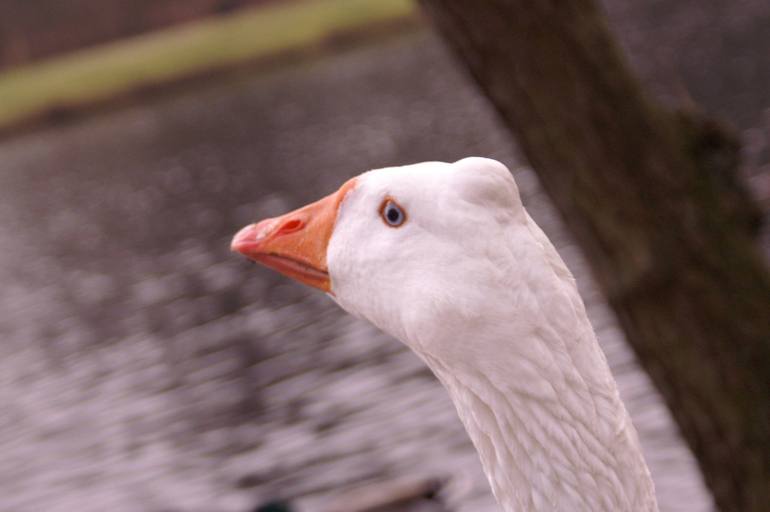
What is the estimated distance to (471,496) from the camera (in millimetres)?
11656

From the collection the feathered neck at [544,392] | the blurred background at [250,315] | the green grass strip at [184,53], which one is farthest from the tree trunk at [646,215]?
the green grass strip at [184,53]

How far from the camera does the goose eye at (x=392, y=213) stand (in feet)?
9.14

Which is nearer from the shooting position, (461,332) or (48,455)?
(461,332)

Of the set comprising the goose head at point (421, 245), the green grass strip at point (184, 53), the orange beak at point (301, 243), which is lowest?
the goose head at point (421, 245)

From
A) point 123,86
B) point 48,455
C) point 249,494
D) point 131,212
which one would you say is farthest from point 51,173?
point 249,494

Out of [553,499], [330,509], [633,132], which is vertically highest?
[633,132]

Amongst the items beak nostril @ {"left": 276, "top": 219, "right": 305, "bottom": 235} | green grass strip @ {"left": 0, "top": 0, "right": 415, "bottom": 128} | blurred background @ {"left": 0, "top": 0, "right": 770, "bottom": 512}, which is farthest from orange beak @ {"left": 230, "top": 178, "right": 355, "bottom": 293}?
green grass strip @ {"left": 0, "top": 0, "right": 415, "bottom": 128}

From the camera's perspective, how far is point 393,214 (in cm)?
280

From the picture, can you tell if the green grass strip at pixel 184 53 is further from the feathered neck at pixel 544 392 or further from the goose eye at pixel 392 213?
the feathered neck at pixel 544 392

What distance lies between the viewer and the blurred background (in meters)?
13.9

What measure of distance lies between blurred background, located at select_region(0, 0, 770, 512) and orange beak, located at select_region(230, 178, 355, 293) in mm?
1502

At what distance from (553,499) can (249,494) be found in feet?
38.1

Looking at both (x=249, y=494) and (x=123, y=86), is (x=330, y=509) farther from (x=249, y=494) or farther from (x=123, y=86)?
(x=123, y=86)

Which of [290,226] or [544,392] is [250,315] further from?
[544,392]
